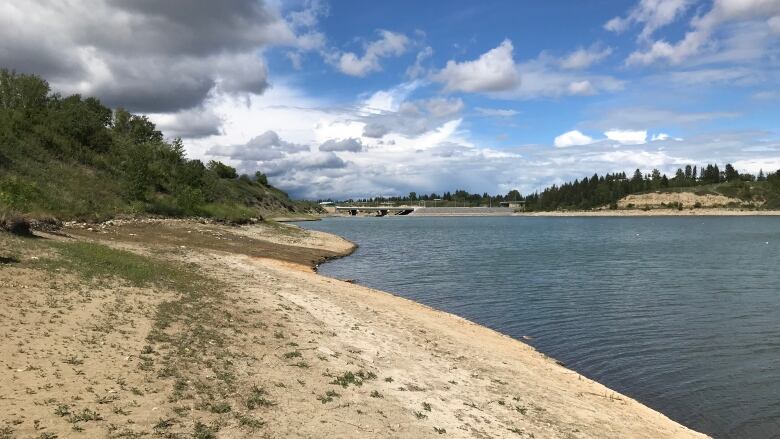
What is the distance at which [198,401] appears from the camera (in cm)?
1073

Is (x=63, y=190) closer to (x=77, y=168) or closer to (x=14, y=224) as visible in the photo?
(x=77, y=168)

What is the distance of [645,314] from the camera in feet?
97.1

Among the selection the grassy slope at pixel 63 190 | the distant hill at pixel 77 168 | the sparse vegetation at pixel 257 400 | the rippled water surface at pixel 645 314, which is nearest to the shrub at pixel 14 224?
the grassy slope at pixel 63 190

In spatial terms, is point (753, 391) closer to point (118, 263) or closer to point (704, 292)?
point (704, 292)

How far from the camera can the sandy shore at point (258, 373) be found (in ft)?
33.0

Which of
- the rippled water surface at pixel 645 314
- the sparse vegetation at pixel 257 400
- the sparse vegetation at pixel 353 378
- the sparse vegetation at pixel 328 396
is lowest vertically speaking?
the rippled water surface at pixel 645 314

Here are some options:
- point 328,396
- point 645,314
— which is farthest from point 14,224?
point 645,314

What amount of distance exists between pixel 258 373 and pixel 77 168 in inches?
2441

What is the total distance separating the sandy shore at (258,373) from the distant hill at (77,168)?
82.4ft

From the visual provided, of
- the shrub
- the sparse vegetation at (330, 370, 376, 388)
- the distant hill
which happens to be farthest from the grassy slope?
the sparse vegetation at (330, 370, 376, 388)

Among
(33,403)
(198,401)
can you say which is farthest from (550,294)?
(33,403)

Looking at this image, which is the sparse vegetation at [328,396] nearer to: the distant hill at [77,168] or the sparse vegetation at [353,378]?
the sparse vegetation at [353,378]

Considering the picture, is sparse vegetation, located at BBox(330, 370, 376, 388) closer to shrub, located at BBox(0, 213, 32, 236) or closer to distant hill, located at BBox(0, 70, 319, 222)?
shrub, located at BBox(0, 213, 32, 236)

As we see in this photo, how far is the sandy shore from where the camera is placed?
10.0 meters
